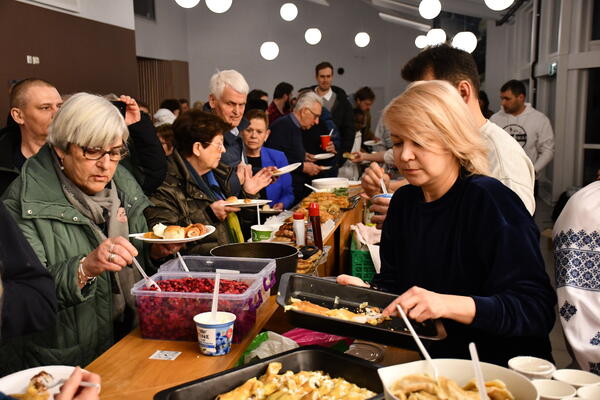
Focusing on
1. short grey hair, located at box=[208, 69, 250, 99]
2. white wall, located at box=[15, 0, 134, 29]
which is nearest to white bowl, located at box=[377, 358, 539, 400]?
short grey hair, located at box=[208, 69, 250, 99]

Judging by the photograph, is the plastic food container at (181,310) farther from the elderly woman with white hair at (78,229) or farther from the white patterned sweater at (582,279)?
the white patterned sweater at (582,279)

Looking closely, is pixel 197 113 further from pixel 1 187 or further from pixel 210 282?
pixel 210 282

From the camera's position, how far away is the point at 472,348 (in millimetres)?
1161

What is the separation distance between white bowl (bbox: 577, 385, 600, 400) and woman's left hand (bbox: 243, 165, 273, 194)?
9.79ft

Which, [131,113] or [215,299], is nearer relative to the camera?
[215,299]

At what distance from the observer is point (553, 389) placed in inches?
49.3

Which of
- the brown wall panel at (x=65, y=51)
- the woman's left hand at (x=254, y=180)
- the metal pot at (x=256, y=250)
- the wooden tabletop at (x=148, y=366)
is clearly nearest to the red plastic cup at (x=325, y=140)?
the woman's left hand at (x=254, y=180)

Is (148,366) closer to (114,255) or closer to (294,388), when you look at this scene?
(114,255)

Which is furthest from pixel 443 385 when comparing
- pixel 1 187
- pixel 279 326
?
pixel 1 187

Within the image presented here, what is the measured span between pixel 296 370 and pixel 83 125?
4.35ft

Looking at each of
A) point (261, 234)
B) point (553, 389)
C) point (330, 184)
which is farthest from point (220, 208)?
point (330, 184)

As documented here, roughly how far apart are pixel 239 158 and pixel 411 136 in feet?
8.57

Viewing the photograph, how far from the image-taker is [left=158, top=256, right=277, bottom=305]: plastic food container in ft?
7.44

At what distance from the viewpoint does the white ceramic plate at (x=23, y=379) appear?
137 cm
